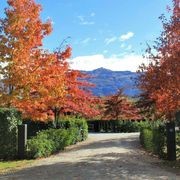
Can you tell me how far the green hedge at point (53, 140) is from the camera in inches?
824

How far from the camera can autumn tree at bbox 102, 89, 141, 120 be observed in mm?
59403

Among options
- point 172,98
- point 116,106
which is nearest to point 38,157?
point 172,98

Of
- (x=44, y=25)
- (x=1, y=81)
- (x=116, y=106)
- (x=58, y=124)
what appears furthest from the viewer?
(x=116, y=106)

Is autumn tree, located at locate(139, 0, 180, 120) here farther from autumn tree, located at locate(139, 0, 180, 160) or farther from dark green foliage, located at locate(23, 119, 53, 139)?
dark green foliage, located at locate(23, 119, 53, 139)

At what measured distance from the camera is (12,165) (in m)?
18.7

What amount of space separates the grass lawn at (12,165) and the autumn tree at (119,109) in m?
39.0

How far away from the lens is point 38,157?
2083 cm

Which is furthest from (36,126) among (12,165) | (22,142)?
(12,165)

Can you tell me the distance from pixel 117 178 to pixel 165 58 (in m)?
6.88

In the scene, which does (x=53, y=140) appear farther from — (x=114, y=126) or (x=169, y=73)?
(x=114, y=126)

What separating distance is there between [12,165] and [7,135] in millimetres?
2922

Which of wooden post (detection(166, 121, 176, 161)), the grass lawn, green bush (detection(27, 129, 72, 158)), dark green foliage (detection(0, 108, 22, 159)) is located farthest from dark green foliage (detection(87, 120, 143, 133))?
the grass lawn

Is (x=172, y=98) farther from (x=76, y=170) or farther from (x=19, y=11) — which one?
(x=19, y=11)

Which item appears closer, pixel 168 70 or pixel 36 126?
pixel 168 70
